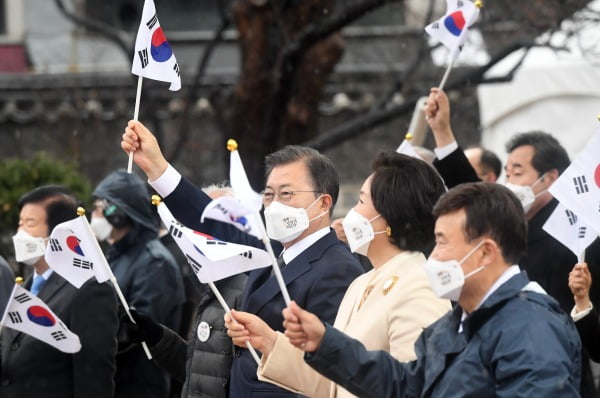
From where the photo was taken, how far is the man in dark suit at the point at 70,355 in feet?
22.0

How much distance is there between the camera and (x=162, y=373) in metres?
7.35

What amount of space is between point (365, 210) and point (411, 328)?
1.96ft

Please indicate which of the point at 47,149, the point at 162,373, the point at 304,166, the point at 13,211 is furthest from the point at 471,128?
the point at 304,166

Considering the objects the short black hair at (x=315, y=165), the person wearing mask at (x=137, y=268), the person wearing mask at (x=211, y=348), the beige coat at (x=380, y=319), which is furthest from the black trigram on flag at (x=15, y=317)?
the beige coat at (x=380, y=319)

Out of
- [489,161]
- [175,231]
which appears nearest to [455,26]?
[489,161]

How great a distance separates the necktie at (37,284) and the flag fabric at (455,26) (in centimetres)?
248

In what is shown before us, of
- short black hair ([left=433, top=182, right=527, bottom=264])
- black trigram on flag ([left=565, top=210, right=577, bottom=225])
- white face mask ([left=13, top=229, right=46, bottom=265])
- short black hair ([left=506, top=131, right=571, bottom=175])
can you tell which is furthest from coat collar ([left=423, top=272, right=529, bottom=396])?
white face mask ([left=13, top=229, right=46, bottom=265])

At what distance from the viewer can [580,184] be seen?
5.43 m

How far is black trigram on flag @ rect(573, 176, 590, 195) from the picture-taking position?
213 inches

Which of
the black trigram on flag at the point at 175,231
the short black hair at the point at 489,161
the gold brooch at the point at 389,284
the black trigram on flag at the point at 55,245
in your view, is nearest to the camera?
the gold brooch at the point at 389,284

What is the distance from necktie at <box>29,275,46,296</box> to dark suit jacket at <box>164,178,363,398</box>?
1754 millimetres

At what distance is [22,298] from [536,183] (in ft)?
8.97

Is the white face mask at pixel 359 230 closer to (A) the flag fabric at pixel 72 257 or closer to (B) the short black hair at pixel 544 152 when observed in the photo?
(A) the flag fabric at pixel 72 257

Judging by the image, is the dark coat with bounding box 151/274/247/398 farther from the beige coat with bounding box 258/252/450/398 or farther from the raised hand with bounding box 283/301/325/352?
the raised hand with bounding box 283/301/325/352
